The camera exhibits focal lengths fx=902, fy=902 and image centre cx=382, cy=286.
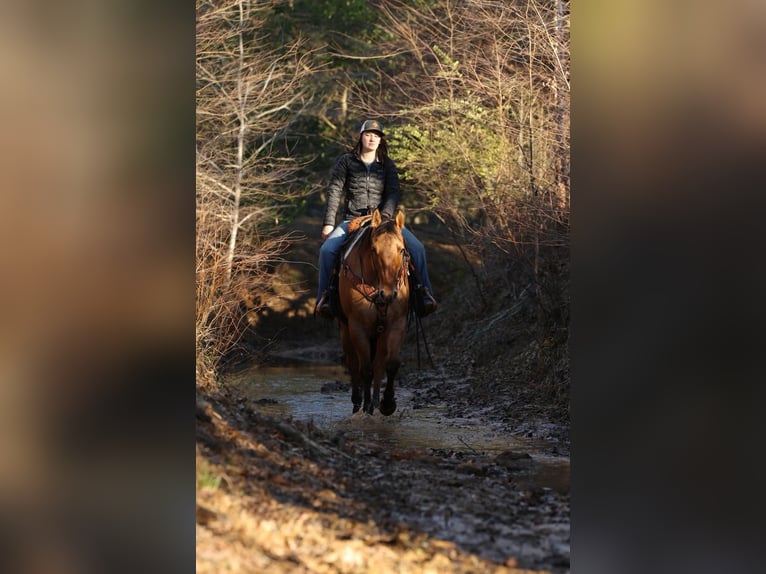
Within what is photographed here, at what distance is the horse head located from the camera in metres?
7.78

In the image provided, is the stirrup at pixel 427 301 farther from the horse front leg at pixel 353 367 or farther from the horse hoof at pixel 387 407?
the horse hoof at pixel 387 407

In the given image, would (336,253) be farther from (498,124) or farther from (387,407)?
(498,124)

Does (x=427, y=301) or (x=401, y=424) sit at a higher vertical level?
(x=427, y=301)

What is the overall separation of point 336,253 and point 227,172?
2.31 m

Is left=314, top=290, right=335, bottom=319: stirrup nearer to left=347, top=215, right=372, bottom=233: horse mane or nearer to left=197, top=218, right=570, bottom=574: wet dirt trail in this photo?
left=347, top=215, right=372, bottom=233: horse mane

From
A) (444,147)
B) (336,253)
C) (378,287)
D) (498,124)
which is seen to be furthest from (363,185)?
(444,147)

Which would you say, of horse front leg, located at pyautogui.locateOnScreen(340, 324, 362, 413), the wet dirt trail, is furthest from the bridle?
the wet dirt trail

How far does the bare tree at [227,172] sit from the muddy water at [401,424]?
974 mm

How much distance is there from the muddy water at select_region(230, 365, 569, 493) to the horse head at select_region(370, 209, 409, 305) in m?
1.34

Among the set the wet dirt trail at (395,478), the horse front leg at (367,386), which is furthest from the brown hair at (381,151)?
the wet dirt trail at (395,478)

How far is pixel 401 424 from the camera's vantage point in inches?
352
